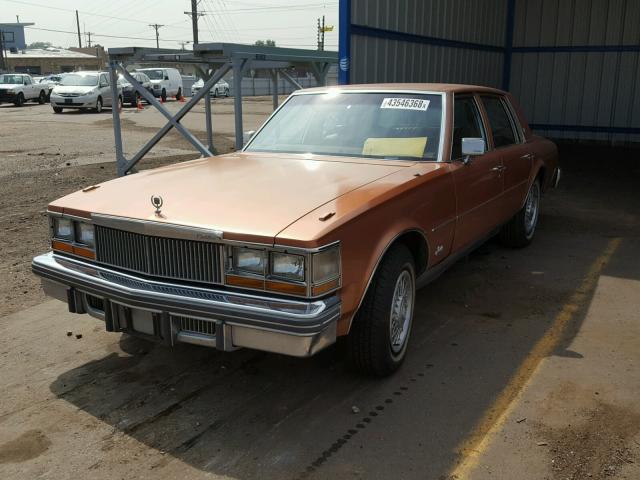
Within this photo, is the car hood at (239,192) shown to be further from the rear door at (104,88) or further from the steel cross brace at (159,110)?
the rear door at (104,88)

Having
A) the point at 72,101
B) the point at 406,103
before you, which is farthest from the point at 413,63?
the point at 72,101

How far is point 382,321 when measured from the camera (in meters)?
3.44

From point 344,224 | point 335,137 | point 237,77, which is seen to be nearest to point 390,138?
point 335,137

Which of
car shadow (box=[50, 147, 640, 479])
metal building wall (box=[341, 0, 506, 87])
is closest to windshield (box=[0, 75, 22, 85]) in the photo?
metal building wall (box=[341, 0, 506, 87])

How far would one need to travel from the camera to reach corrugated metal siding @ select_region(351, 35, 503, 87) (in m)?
9.09

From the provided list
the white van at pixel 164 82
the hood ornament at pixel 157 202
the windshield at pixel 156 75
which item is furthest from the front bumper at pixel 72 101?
the hood ornament at pixel 157 202

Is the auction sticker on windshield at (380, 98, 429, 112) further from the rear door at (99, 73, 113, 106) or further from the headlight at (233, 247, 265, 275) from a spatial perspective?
the rear door at (99, 73, 113, 106)

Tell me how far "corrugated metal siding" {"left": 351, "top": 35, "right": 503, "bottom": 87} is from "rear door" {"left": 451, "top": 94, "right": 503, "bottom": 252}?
4.14 m

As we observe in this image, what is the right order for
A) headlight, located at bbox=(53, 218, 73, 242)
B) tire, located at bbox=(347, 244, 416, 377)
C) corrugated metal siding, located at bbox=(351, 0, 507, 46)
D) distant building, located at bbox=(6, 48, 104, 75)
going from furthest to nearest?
1. distant building, located at bbox=(6, 48, 104, 75)
2. corrugated metal siding, located at bbox=(351, 0, 507, 46)
3. headlight, located at bbox=(53, 218, 73, 242)
4. tire, located at bbox=(347, 244, 416, 377)

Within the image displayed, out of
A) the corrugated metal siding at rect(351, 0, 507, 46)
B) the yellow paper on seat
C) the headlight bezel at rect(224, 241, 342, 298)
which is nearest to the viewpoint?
the headlight bezel at rect(224, 241, 342, 298)

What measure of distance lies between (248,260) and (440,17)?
9.46 m

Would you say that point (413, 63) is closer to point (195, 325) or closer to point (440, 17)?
point (440, 17)

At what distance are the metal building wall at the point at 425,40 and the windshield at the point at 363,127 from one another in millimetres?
4140

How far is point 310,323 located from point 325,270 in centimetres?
27
